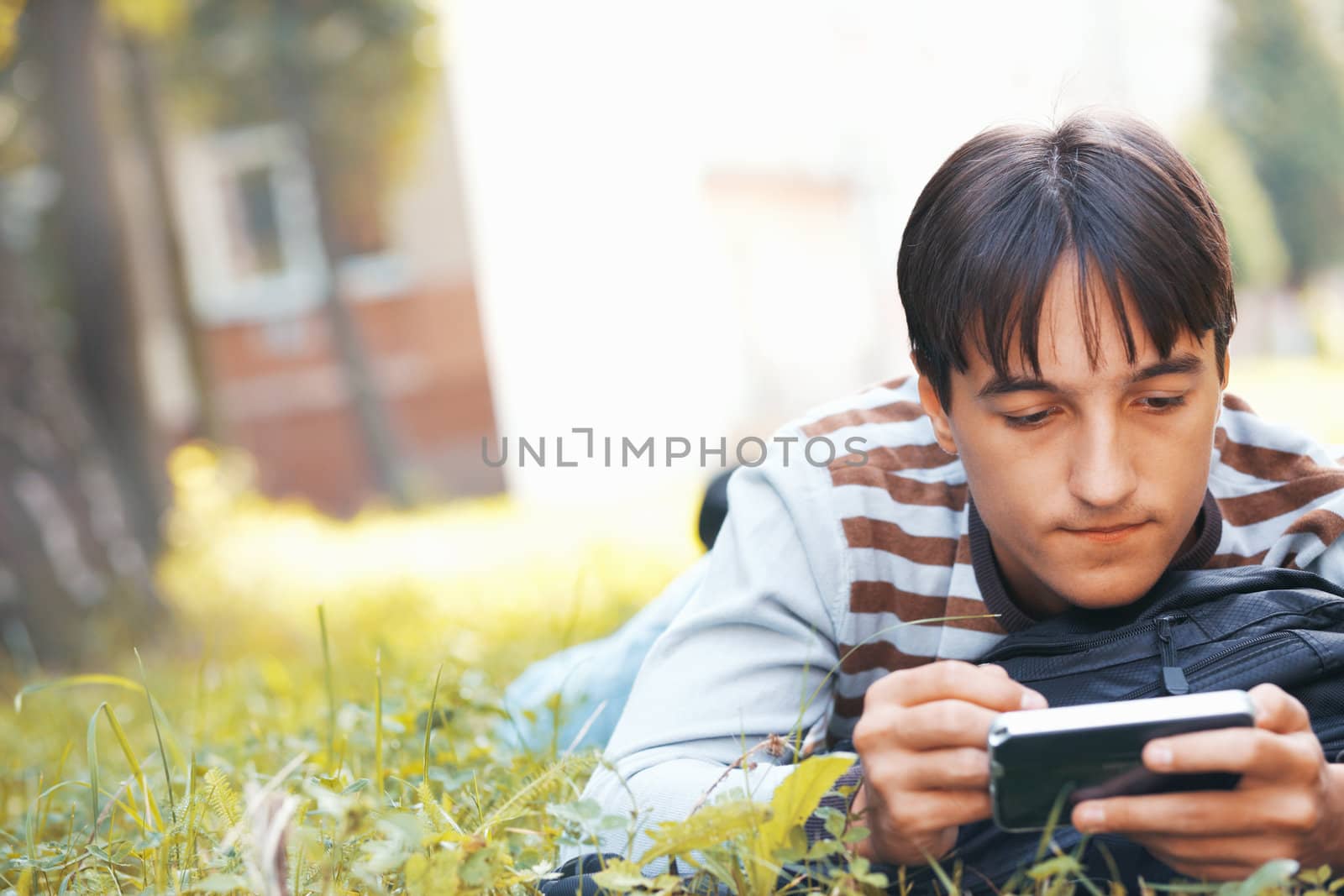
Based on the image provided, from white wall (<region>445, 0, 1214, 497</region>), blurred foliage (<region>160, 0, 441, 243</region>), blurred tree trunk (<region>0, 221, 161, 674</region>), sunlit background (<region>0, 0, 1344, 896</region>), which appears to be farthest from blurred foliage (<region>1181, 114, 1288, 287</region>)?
blurred tree trunk (<region>0, 221, 161, 674</region>)

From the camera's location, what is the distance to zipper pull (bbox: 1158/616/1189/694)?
5.05 ft

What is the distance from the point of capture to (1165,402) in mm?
1672

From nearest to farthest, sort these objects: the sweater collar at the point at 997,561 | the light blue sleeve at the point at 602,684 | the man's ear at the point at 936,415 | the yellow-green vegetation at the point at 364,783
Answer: the yellow-green vegetation at the point at 364,783 → the sweater collar at the point at 997,561 → the man's ear at the point at 936,415 → the light blue sleeve at the point at 602,684

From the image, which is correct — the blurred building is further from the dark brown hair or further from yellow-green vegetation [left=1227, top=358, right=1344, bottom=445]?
the dark brown hair

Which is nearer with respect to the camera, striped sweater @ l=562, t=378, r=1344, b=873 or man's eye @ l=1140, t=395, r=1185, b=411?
man's eye @ l=1140, t=395, r=1185, b=411

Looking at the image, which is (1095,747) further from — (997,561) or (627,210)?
(627,210)

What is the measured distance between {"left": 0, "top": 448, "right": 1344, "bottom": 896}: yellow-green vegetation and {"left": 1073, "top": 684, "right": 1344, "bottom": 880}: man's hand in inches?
1.8

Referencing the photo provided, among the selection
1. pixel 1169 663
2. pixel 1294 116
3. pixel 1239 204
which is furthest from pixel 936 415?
pixel 1294 116

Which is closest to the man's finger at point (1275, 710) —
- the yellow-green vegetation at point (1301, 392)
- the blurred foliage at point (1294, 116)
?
the yellow-green vegetation at point (1301, 392)

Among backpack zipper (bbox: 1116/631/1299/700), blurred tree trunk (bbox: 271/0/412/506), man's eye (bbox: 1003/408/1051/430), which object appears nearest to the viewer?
backpack zipper (bbox: 1116/631/1299/700)

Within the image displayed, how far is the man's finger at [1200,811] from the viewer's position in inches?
49.9

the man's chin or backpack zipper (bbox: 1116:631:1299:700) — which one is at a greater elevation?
the man's chin

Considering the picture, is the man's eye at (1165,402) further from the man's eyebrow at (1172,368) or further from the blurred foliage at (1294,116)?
the blurred foliage at (1294,116)

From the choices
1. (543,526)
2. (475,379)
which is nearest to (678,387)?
(475,379)
